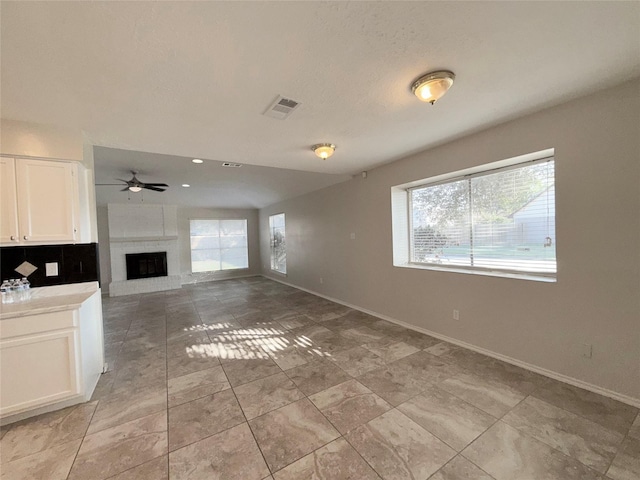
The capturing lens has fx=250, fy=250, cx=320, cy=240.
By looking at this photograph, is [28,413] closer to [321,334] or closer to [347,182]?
[321,334]

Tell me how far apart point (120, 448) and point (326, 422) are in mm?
1428

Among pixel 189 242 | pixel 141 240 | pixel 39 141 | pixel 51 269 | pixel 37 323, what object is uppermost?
pixel 39 141

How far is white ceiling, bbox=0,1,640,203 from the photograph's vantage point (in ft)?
4.10

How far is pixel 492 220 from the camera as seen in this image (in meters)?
2.96

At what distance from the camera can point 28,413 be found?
6.63 ft

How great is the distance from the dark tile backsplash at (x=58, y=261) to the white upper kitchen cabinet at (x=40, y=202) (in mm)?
251

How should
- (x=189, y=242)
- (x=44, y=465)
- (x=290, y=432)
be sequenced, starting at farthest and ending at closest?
1. (x=189, y=242)
2. (x=290, y=432)
3. (x=44, y=465)

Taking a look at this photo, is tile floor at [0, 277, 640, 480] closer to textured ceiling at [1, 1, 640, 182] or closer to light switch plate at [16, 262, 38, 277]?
light switch plate at [16, 262, 38, 277]

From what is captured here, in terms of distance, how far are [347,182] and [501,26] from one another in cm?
360

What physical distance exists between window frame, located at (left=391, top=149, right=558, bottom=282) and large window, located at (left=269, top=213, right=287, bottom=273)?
4.24 metres

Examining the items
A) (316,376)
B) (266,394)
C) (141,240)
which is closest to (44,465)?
(266,394)

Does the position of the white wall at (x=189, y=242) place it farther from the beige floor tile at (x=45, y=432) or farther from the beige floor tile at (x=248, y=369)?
the beige floor tile at (x=248, y=369)

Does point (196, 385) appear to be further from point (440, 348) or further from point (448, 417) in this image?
point (440, 348)

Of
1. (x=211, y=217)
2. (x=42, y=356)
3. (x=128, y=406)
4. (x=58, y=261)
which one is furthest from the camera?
(x=211, y=217)
